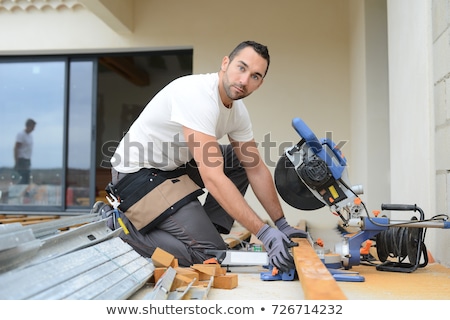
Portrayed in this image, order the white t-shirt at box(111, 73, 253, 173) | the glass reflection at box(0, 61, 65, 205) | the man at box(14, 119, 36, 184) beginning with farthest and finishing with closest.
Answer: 1. the man at box(14, 119, 36, 184)
2. the glass reflection at box(0, 61, 65, 205)
3. the white t-shirt at box(111, 73, 253, 173)

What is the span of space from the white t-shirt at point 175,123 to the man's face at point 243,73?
0.27 ft

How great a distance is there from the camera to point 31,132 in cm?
641

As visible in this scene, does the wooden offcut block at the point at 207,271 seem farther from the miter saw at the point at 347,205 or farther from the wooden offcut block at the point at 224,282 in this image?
the miter saw at the point at 347,205

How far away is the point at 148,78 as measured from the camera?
944 cm

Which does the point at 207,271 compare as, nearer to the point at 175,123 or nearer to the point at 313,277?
the point at 313,277

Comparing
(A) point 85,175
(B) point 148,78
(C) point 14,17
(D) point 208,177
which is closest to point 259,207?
(A) point 85,175

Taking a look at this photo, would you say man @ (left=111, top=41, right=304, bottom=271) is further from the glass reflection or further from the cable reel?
the glass reflection

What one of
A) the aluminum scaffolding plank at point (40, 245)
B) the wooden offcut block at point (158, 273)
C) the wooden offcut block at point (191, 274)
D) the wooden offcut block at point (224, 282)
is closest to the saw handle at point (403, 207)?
the wooden offcut block at point (224, 282)

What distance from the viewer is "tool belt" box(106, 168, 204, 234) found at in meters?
2.67

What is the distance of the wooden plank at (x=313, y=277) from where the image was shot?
1.31 metres

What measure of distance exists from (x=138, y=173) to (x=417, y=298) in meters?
1.62

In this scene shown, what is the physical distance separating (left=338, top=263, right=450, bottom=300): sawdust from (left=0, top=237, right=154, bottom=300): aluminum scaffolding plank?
75cm

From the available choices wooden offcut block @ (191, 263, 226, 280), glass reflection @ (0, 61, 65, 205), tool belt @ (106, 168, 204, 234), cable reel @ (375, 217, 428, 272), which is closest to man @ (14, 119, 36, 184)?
glass reflection @ (0, 61, 65, 205)

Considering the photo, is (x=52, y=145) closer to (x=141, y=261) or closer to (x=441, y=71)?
(x=141, y=261)
